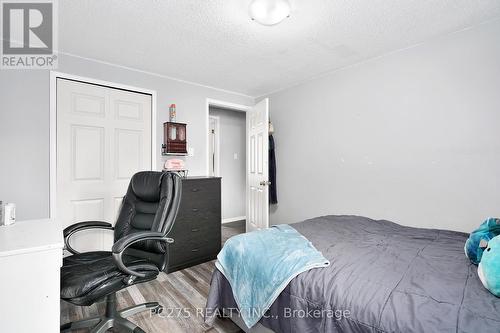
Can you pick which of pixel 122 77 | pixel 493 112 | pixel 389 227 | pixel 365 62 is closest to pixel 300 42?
pixel 365 62

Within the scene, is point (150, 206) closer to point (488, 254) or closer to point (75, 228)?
point (75, 228)

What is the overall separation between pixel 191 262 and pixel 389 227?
2166 mm

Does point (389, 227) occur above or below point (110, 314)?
above

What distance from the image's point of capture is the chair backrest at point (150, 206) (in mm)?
1688

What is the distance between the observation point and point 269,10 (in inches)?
65.4

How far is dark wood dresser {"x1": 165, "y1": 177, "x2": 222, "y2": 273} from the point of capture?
2.77 meters

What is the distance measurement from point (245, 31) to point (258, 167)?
1832 mm

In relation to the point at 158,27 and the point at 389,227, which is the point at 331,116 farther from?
the point at 158,27

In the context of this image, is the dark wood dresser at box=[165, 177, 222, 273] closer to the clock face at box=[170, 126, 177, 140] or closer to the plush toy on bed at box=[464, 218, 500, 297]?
the clock face at box=[170, 126, 177, 140]

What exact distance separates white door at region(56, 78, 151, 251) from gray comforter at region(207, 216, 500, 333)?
191cm

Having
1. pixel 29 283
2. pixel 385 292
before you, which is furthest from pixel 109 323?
pixel 385 292

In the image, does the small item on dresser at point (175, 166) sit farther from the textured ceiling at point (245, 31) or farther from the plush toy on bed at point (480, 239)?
the plush toy on bed at point (480, 239)

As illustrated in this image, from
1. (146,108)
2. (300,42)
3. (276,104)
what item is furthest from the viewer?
(276,104)

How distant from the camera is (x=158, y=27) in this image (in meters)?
2.10
